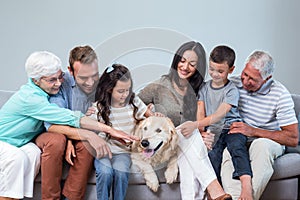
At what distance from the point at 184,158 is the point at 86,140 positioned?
0.47 m

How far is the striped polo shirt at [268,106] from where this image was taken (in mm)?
2301

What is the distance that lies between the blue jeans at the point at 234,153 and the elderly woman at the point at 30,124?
0.44 metres

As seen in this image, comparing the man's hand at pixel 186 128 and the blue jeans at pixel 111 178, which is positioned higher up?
the man's hand at pixel 186 128

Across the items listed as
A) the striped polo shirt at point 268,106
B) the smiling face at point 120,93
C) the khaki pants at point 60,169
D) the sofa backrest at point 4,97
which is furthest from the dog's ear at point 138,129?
the sofa backrest at point 4,97

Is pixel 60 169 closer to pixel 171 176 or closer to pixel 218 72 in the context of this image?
pixel 171 176

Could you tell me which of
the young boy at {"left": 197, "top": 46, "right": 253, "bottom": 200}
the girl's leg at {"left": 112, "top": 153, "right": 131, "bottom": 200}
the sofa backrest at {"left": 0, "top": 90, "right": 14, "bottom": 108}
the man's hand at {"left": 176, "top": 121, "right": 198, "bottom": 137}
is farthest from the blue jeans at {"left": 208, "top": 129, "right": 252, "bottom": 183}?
the sofa backrest at {"left": 0, "top": 90, "right": 14, "bottom": 108}

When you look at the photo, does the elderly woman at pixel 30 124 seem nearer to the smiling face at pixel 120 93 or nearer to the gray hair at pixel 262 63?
the smiling face at pixel 120 93

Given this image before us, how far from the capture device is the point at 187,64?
2.23m

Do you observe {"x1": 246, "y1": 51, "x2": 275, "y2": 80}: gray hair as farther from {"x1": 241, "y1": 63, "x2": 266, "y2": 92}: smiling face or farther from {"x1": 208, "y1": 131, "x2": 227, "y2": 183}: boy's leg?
{"x1": 208, "y1": 131, "x2": 227, "y2": 183}: boy's leg

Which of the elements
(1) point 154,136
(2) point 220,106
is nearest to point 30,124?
(1) point 154,136

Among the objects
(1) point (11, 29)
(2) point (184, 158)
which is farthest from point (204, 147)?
(1) point (11, 29)

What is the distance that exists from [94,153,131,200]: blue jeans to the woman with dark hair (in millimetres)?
269

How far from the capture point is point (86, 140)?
212 centimetres

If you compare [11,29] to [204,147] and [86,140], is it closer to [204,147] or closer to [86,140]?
[86,140]
